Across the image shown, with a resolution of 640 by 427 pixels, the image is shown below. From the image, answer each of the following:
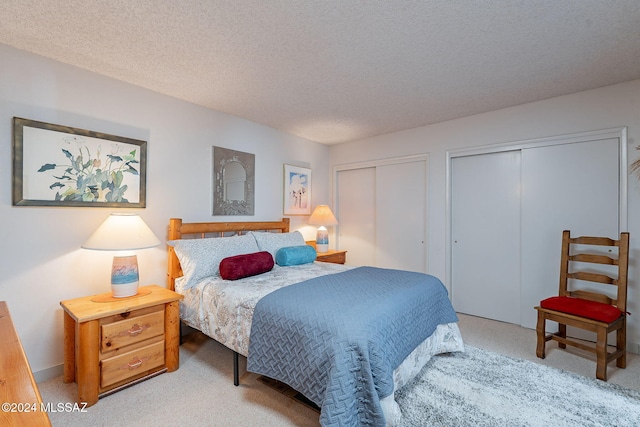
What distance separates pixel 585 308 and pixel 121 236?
145 inches

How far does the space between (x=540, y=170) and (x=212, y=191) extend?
358 cm

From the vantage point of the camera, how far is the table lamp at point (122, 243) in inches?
83.7

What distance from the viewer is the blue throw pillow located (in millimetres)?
3055

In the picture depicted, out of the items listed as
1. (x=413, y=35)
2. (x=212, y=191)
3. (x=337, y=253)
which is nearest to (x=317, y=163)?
(x=337, y=253)

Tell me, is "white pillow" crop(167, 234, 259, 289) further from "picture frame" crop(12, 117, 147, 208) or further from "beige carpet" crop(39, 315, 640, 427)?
"beige carpet" crop(39, 315, 640, 427)

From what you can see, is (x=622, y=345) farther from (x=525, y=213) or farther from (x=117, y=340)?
(x=117, y=340)

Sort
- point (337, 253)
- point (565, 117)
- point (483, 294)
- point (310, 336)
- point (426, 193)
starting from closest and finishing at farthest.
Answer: point (310, 336) → point (565, 117) → point (483, 294) → point (426, 193) → point (337, 253)

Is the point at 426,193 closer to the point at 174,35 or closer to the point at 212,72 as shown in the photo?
the point at 212,72

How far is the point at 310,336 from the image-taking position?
156cm

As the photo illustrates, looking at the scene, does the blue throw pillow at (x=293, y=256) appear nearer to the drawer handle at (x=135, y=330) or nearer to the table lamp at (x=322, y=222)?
the table lamp at (x=322, y=222)

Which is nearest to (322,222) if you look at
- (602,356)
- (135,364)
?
(135,364)

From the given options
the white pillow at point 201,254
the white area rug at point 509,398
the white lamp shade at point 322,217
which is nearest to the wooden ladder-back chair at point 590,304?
the white area rug at point 509,398

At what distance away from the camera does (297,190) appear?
4.27 metres

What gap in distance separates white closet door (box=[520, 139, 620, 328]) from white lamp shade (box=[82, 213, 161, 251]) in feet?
12.2
